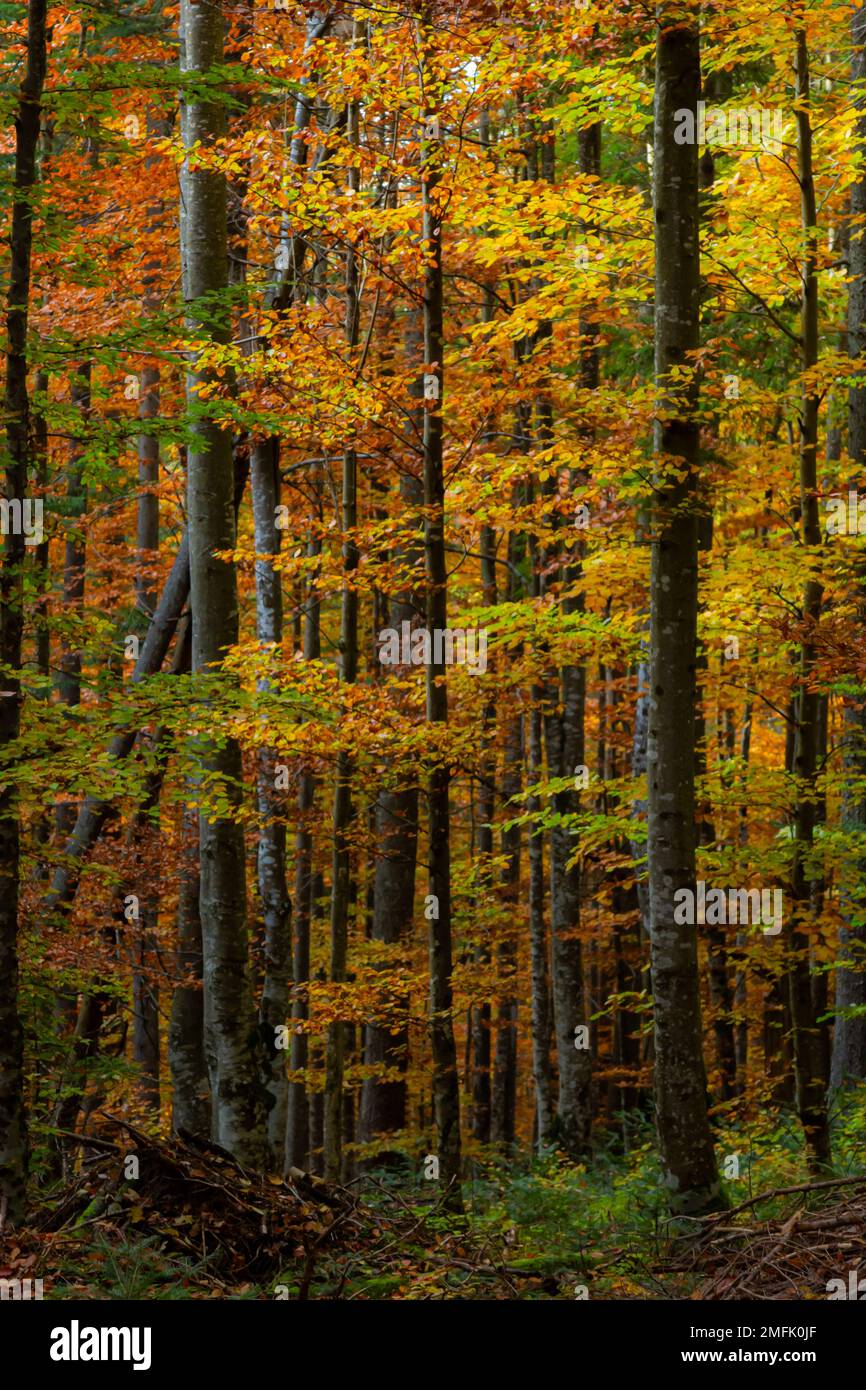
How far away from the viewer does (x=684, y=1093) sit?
8.28 metres

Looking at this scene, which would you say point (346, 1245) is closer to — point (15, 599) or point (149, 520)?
point (15, 599)

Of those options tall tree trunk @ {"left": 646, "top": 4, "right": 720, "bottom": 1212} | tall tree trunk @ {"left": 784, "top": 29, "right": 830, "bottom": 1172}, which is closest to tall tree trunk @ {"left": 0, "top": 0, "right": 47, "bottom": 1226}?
tall tree trunk @ {"left": 646, "top": 4, "right": 720, "bottom": 1212}

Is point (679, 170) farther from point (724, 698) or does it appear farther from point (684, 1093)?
point (724, 698)

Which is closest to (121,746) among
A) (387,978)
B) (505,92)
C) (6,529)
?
(387,978)

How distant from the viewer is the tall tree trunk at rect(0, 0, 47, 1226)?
6.47 meters

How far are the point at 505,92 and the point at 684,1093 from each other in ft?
24.0

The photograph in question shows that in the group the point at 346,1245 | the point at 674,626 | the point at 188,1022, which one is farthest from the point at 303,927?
the point at 674,626

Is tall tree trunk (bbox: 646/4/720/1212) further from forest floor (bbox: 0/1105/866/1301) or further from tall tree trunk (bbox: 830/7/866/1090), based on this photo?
tall tree trunk (bbox: 830/7/866/1090)

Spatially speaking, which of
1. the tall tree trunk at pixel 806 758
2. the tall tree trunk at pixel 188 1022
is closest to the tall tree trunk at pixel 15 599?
the tall tree trunk at pixel 806 758

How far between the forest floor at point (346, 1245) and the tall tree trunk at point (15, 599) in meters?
0.53

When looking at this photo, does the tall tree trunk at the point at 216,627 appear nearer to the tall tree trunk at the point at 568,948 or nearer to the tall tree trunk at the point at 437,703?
the tall tree trunk at the point at 437,703

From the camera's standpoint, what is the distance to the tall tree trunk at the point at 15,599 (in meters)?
6.47

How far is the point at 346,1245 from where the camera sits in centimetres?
753
